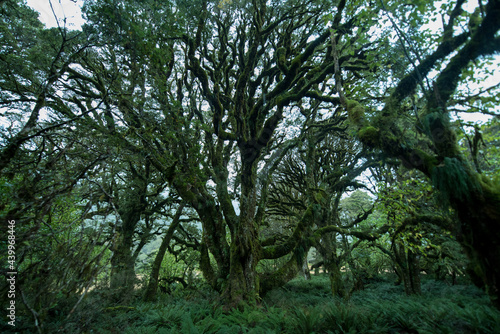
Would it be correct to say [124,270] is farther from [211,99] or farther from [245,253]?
[211,99]

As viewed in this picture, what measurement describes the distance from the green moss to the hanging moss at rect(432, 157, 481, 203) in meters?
1.15

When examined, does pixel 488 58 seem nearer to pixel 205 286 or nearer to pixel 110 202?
pixel 110 202

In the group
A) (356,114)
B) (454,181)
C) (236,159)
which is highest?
(236,159)

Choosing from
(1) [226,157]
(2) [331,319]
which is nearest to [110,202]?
(2) [331,319]

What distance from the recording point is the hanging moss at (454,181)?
9.77 feet

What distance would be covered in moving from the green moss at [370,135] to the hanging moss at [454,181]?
1149mm

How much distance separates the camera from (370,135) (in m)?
4.21

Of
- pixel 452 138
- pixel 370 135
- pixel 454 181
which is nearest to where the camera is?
pixel 454 181

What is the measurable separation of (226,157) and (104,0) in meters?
6.64

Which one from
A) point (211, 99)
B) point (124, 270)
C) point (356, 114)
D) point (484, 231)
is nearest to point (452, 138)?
point (484, 231)

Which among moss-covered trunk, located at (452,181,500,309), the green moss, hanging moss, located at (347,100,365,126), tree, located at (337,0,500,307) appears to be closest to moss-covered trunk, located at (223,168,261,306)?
hanging moss, located at (347,100,365,126)

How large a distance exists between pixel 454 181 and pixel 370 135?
1560 millimetres

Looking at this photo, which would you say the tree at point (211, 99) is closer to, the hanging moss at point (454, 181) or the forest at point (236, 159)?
the forest at point (236, 159)

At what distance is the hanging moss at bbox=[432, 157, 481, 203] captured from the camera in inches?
117
